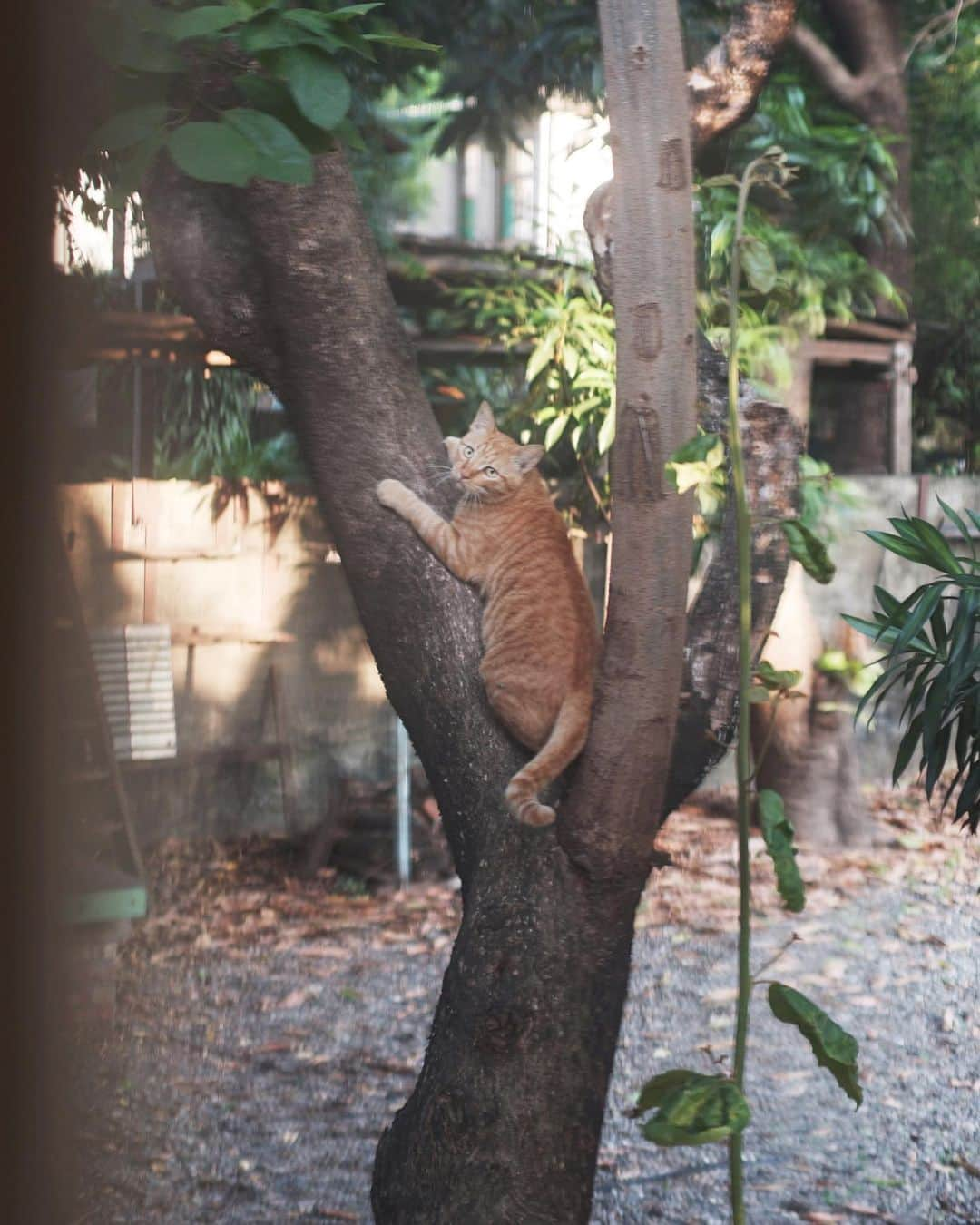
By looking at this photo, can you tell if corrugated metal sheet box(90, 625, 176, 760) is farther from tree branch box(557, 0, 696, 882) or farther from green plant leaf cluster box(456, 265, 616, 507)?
tree branch box(557, 0, 696, 882)

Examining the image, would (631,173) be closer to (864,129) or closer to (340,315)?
(340,315)

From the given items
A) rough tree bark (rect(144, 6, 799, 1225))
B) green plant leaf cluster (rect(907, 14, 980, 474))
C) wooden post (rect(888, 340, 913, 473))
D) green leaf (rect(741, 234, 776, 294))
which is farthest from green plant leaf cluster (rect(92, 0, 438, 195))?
green plant leaf cluster (rect(907, 14, 980, 474))

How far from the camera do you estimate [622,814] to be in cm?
202

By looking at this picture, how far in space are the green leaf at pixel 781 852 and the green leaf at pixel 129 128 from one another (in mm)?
1175

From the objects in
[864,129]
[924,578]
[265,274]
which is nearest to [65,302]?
[265,274]

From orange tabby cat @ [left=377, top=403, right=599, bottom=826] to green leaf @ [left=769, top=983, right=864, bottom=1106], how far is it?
0.52 metres

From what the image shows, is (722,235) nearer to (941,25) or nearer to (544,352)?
(544,352)

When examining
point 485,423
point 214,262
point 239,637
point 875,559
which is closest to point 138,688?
point 239,637

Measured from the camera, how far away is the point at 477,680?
2.31m

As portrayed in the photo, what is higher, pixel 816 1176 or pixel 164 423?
pixel 164 423

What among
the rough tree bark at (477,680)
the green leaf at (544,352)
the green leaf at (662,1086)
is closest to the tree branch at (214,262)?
the rough tree bark at (477,680)

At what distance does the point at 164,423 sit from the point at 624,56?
3.76m

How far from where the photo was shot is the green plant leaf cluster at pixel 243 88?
98 centimetres

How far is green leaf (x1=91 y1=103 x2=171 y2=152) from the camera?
3.28 ft
